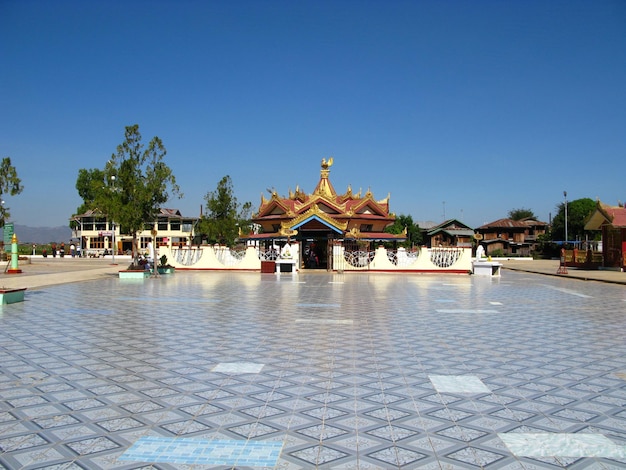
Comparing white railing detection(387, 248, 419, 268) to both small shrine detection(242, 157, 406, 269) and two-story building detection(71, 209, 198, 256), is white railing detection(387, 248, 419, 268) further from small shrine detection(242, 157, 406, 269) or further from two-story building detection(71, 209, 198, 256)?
two-story building detection(71, 209, 198, 256)

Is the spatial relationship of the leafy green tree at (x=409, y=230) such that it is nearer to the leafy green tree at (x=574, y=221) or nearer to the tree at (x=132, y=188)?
the leafy green tree at (x=574, y=221)

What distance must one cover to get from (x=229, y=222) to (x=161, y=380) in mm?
43764

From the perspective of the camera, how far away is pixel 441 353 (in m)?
7.23

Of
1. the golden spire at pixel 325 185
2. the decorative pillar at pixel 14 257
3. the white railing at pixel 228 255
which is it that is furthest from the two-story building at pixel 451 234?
the decorative pillar at pixel 14 257

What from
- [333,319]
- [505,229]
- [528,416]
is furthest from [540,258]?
[528,416]

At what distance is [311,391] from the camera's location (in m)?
5.34

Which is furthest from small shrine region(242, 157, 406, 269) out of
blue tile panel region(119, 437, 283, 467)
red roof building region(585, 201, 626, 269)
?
blue tile panel region(119, 437, 283, 467)

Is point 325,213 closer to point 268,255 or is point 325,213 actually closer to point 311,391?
point 268,255

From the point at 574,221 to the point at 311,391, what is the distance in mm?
65074

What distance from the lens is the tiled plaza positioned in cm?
378

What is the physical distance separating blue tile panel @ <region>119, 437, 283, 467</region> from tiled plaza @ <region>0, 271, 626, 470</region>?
18mm

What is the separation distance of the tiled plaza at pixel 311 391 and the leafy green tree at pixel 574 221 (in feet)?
185

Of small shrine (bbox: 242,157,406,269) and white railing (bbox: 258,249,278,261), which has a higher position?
small shrine (bbox: 242,157,406,269)

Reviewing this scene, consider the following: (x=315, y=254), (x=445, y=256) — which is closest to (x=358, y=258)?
(x=445, y=256)
